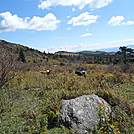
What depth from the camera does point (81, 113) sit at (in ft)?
15.4

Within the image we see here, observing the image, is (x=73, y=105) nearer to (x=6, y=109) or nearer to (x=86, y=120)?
(x=86, y=120)

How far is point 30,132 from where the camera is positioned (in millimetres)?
4211

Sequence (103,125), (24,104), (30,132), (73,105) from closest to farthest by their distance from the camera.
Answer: (103,125) < (30,132) < (73,105) < (24,104)

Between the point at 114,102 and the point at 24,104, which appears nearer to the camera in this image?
the point at 114,102

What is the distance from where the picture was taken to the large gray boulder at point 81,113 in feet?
14.1

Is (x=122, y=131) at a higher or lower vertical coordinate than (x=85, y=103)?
lower

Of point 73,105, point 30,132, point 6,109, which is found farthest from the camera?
point 6,109

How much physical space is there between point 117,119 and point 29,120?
3376 mm

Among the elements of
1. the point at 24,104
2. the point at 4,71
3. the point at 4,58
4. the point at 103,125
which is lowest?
the point at 24,104

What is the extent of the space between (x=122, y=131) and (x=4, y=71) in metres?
5.87

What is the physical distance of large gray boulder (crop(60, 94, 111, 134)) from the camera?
431 centimetres

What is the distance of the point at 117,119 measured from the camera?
15.3 feet

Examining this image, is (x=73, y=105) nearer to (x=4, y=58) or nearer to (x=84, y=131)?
(x=84, y=131)

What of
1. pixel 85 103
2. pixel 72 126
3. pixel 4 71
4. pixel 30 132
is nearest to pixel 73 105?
pixel 85 103
